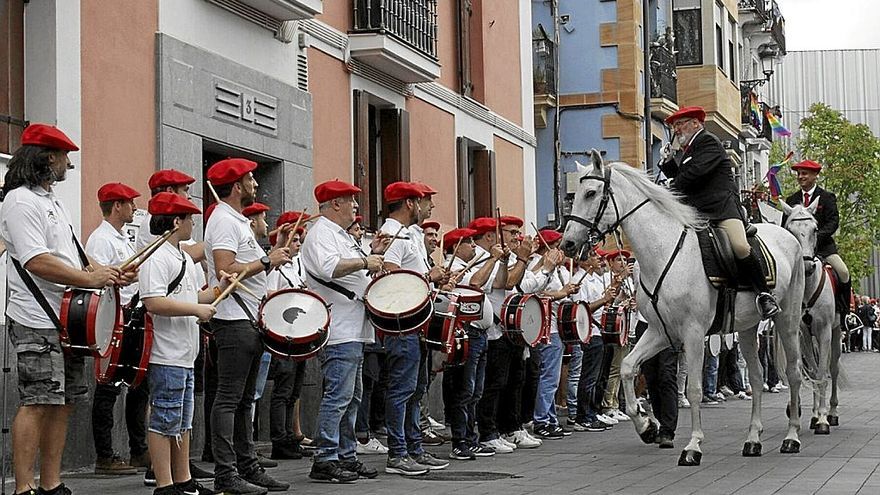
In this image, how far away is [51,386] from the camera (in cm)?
820

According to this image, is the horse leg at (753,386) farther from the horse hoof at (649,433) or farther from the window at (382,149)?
the window at (382,149)

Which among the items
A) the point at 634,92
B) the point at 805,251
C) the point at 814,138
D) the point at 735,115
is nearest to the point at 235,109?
the point at 805,251

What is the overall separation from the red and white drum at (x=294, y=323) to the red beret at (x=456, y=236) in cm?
387

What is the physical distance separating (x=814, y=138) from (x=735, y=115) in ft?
28.6

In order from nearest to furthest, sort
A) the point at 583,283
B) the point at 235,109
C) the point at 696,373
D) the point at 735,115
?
the point at 696,373 → the point at 235,109 → the point at 583,283 → the point at 735,115

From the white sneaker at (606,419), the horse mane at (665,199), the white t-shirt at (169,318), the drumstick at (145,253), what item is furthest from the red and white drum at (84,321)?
the white sneaker at (606,419)

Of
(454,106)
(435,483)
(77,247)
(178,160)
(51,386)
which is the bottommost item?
(435,483)

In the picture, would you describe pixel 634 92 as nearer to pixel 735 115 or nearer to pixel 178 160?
pixel 735 115

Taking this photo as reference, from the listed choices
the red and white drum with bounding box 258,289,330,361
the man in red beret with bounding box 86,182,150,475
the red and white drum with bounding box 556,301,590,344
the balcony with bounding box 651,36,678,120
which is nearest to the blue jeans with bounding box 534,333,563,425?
the red and white drum with bounding box 556,301,590,344

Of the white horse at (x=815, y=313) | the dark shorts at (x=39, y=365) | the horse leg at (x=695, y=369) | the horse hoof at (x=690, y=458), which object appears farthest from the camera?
the white horse at (x=815, y=313)

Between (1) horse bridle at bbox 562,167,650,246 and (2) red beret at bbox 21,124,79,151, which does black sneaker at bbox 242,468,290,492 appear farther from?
(1) horse bridle at bbox 562,167,650,246

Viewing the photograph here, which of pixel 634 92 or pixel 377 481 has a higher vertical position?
pixel 634 92

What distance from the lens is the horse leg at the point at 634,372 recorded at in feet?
40.1

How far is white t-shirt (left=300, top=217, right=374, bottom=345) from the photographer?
10.4 m
